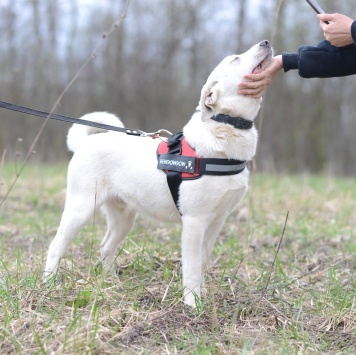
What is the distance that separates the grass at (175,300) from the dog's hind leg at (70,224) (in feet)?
0.36

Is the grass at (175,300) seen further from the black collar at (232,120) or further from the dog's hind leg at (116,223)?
the black collar at (232,120)

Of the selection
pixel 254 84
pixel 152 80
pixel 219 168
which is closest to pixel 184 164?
pixel 219 168

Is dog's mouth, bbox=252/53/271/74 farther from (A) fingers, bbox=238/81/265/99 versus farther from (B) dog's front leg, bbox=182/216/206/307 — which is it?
(B) dog's front leg, bbox=182/216/206/307

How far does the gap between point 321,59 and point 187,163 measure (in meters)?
1.14

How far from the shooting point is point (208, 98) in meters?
3.25

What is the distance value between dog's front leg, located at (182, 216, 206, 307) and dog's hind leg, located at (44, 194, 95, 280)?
2.45 ft

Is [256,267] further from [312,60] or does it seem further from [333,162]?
[333,162]

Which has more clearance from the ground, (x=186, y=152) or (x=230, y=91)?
(x=230, y=91)

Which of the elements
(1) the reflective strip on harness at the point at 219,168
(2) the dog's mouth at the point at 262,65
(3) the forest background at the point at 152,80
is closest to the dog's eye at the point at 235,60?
(2) the dog's mouth at the point at 262,65

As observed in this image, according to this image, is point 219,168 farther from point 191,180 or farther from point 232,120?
point 232,120

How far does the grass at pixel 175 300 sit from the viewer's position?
2559 mm

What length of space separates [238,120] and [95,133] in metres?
1.16

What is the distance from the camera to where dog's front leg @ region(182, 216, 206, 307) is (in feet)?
10.6

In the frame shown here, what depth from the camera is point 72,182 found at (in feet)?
12.0
